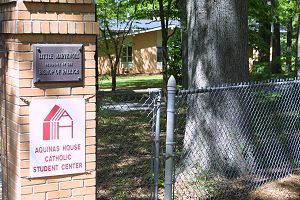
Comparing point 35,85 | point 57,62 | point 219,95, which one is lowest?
point 219,95

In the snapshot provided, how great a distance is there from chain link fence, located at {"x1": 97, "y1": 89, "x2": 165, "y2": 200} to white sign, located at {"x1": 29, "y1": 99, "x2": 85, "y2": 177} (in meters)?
0.41

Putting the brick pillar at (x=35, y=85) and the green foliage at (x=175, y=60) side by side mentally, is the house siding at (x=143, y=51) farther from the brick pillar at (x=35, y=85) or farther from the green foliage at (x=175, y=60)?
the brick pillar at (x=35, y=85)

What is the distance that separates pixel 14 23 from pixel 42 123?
82cm

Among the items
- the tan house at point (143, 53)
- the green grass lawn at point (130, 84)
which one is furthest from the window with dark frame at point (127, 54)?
the green grass lawn at point (130, 84)

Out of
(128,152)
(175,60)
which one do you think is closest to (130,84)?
(175,60)

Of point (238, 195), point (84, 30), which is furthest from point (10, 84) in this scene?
point (238, 195)

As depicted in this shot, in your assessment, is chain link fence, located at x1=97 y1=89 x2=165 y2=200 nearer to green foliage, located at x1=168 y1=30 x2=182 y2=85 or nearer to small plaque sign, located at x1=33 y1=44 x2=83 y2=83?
small plaque sign, located at x1=33 y1=44 x2=83 y2=83

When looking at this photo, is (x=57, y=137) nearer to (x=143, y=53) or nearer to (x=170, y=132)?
(x=170, y=132)

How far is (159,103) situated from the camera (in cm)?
503

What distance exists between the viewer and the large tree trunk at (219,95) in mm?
6605

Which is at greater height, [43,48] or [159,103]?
[43,48]

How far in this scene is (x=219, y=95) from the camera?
259 inches

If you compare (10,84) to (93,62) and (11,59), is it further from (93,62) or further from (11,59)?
(93,62)

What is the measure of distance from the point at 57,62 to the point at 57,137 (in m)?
0.61
